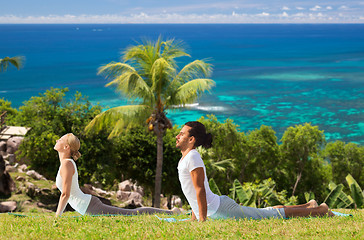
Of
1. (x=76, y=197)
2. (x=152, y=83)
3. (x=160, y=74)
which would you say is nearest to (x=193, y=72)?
(x=160, y=74)

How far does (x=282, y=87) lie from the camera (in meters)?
104

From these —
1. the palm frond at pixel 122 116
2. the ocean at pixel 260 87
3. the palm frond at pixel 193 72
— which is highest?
the palm frond at pixel 193 72

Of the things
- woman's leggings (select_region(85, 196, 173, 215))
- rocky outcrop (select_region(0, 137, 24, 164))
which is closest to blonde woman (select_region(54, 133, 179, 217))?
woman's leggings (select_region(85, 196, 173, 215))

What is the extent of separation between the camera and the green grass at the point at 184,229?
5816 mm

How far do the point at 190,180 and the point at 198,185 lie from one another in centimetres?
19

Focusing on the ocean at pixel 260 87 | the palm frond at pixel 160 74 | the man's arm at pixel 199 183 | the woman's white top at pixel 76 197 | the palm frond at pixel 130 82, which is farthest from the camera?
the ocean at pixel 260 87

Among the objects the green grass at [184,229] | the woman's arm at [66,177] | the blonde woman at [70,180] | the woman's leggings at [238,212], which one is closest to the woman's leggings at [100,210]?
the blonde woman at [70,180]

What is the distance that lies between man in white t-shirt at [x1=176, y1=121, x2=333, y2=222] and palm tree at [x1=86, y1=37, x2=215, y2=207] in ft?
40.6

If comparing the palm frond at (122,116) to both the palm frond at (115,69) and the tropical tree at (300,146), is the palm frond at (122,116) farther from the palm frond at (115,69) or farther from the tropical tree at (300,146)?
→ the tropical tree at (300,146)

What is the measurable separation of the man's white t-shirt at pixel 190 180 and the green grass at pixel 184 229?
277 millimetres

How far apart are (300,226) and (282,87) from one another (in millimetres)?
102265

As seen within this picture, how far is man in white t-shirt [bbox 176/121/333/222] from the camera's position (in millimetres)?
6012

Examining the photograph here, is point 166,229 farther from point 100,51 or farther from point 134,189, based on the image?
point 100,51

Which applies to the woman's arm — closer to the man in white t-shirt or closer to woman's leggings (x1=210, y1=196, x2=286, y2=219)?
the man in white t-shirt
